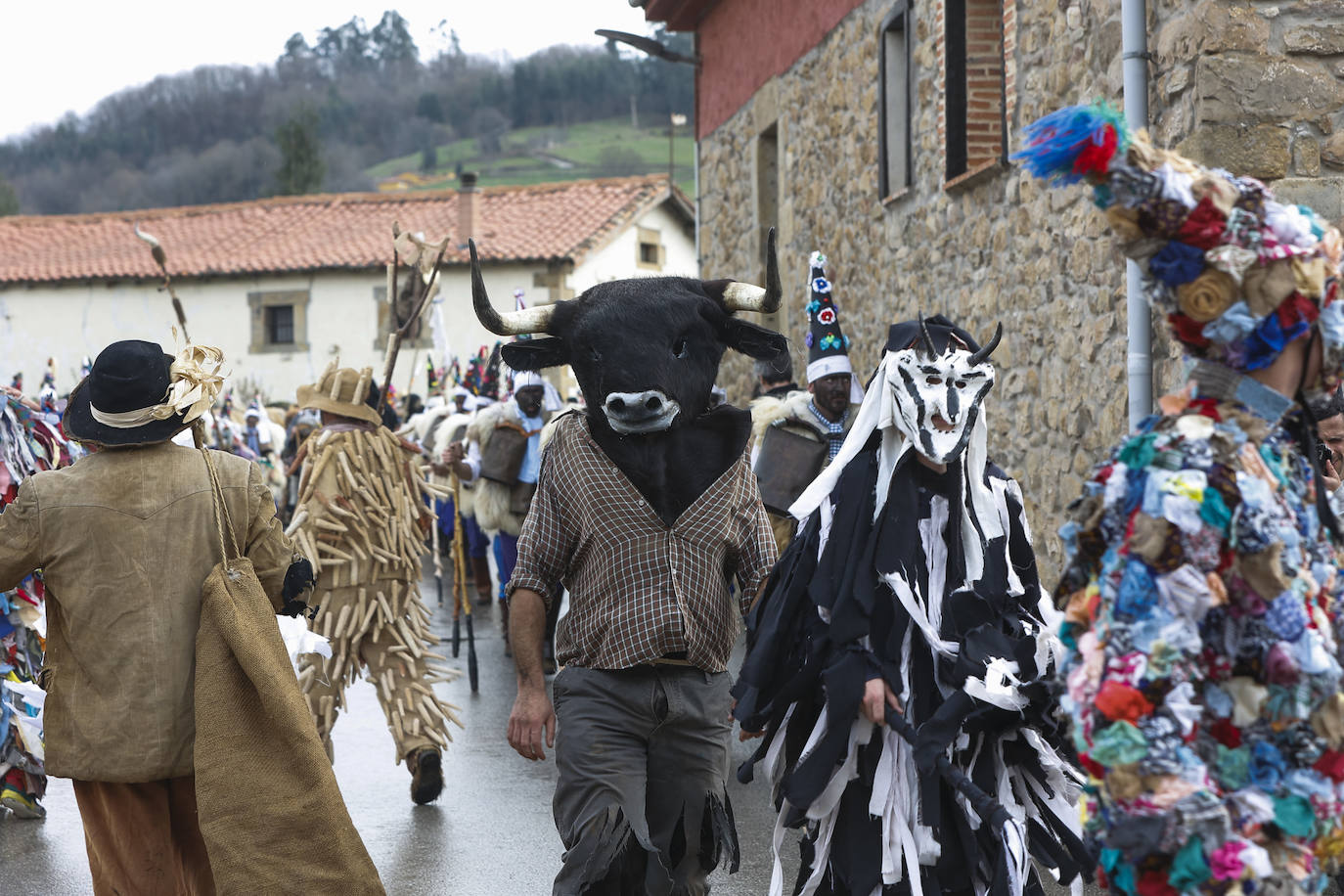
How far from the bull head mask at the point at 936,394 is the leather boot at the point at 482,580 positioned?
10647 mm

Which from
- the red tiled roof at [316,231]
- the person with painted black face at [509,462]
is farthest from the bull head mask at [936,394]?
the red tiled roof at [316,231]

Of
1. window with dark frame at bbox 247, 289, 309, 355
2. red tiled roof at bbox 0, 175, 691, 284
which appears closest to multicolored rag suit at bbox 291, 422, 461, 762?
red tiled roof at bbox 0, 175, 691, 284

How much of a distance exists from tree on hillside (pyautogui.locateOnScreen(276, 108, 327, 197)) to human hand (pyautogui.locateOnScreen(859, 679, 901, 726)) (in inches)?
2609

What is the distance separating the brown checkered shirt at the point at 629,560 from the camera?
4.52 m

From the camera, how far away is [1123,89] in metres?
7.78

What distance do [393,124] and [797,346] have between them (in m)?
101

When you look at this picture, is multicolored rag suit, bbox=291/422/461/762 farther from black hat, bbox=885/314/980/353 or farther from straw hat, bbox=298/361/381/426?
black hat, bbox=885/314/980/353

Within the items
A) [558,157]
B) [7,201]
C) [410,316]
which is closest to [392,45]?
[558,157]

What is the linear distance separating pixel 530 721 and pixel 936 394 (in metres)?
1.47

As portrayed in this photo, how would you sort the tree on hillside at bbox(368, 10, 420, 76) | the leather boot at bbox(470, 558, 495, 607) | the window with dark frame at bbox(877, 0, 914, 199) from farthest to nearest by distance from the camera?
the tree on hillside at bbox(368, 10, 420, 76), the leather boot at bbox(470, 558, 495, 607), the window with dark frame at bbox(877, 0, 914, 199)

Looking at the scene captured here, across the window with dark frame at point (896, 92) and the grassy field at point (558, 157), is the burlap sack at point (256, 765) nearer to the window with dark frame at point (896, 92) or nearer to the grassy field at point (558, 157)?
the window with dark frame at point (896, 92)

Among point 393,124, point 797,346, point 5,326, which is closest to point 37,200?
point 393,124

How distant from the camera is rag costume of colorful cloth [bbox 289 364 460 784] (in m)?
7.28

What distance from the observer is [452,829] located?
22.5ft
